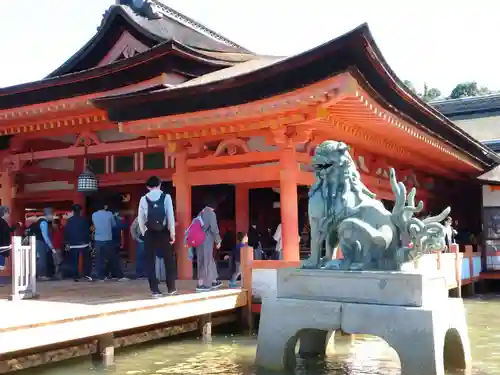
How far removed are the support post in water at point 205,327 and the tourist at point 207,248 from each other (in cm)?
52

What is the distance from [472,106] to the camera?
76.8 ft

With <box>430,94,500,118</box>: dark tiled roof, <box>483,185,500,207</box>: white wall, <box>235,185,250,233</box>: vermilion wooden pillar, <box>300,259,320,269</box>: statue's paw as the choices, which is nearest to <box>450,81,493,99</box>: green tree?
<box>430,94,500,118</box>: dark tiled roof

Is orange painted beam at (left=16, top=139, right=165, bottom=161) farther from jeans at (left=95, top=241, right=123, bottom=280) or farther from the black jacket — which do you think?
jeans at (left=95, top=241, right=123, bottom=280)

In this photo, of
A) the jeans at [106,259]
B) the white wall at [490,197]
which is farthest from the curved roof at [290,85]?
the white wall at [490,197]

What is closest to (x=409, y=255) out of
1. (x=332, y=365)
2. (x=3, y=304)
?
(x=332, y=365)

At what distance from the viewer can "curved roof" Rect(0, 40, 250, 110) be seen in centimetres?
1162

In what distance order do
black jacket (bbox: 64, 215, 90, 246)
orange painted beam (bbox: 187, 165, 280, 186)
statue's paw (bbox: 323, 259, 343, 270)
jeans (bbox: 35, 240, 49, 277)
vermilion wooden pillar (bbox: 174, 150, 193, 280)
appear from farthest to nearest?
jeans (bbox: 35, 240, 49, 277) < black jacket (bbox: 64, 215, 90, 246) < vermilion wooden pillar (bbox: 174, 150, 193, 280) < orange painted beam (bbox: 187, 165, 280, 186) < statue's paw (bbox: 323, 259, 343, 270)

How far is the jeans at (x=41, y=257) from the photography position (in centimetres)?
1234

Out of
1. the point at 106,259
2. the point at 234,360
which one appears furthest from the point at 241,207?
the point at 234,360

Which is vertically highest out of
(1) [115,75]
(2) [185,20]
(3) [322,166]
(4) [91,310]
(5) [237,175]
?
(2) [185,20]

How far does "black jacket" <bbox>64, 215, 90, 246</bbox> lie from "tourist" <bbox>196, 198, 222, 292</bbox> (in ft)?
10.7

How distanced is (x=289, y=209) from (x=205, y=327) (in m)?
2.50

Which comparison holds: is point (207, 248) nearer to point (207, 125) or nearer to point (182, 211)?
point (182, 211)

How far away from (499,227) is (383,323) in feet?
39.7
